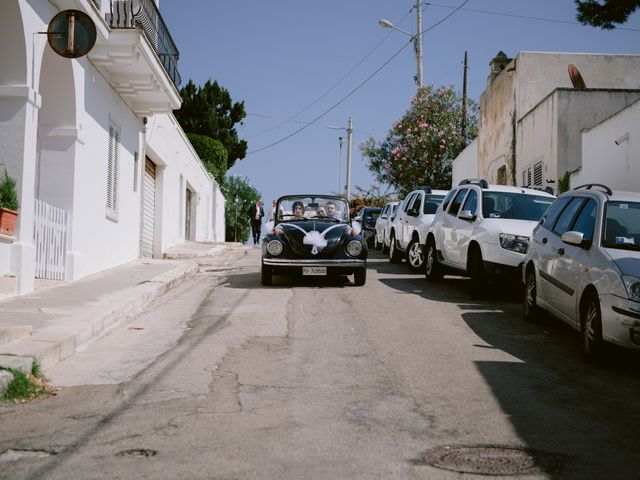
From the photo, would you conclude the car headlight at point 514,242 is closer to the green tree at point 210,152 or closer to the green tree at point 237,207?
the green tree at point 210,152

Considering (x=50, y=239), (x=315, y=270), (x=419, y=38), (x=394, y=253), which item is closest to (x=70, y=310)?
(x=50, y=239)

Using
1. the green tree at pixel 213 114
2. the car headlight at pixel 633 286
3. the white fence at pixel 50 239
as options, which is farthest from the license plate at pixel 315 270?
the green tree at pixel 213 114

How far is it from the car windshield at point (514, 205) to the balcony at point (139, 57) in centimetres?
678

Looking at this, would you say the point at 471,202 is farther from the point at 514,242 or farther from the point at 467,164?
the point at 467,164

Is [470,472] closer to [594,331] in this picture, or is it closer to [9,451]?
[9,451]

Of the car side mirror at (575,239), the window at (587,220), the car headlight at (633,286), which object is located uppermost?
the window at (587,220)

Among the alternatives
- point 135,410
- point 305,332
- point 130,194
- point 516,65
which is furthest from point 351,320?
point 516,65

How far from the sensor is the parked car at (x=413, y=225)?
1653cm

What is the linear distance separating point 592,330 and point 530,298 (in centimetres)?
249

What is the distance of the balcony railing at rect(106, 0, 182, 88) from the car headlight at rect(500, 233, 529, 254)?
24.3ft

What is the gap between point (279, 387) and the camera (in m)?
6.14

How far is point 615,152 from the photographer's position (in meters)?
16.5

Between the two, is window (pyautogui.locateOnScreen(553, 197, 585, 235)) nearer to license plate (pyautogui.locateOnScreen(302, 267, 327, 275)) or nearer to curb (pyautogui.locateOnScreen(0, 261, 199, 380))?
license plate (pyautogui.locateOnScreen(302, 267, 327, 275))

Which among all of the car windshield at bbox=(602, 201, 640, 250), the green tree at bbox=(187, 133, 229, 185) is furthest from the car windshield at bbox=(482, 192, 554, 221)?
the green tree at bbox=(187, 133, 229, 185)
